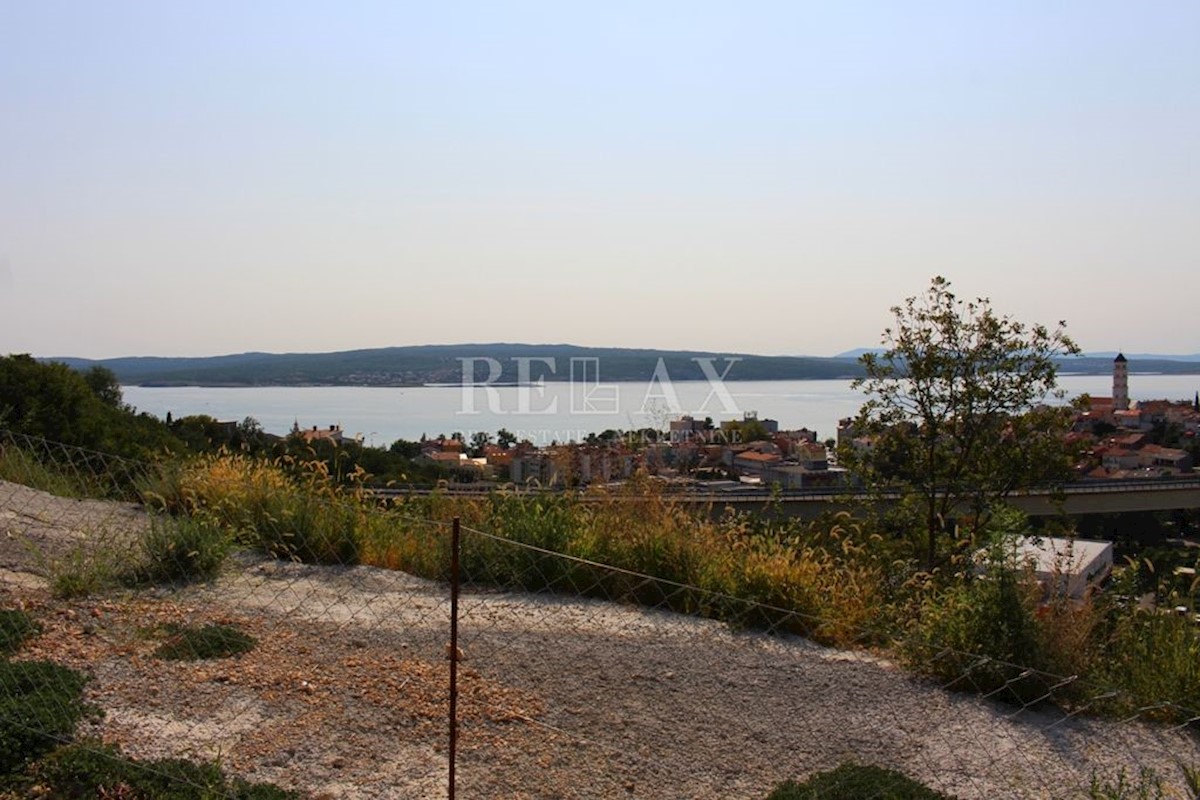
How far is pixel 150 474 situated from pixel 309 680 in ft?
16.8

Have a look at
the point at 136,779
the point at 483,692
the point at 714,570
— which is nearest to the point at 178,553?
the point at 483,692

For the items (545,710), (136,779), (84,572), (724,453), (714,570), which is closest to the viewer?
(136,779)

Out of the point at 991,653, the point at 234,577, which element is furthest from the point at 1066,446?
the point at 234,577

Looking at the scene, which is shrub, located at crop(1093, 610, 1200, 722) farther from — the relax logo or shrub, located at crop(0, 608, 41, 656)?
the relax logo

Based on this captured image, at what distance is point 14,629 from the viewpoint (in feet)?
17.0

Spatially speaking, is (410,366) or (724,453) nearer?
(724,453)

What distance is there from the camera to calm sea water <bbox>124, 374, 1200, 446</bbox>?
16.9m

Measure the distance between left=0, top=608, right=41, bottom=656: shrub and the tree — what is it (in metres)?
8.17

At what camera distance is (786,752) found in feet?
13.6

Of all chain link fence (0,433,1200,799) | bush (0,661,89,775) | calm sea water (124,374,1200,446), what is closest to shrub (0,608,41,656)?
chain link fence (0,433,1200,799)

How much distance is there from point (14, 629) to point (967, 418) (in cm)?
898

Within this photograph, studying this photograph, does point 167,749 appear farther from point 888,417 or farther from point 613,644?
point 888,417

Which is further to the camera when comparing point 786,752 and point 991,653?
point 991,653

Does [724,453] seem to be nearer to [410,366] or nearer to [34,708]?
[34,708]
